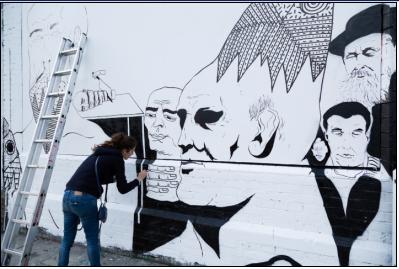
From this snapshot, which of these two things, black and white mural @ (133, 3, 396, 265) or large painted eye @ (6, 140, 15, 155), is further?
large painted eye @ (6, 140, 15, 155)

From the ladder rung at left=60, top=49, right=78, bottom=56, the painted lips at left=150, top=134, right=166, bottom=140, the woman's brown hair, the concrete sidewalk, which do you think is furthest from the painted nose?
the concrete sidewalk

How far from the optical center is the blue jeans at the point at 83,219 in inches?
125

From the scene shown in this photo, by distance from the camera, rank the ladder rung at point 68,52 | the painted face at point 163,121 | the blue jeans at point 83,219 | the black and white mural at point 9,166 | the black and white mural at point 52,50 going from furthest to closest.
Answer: the black and white mural at point 9,166, the black and white mural at point 52,50, the ladder rung at point 68,52, the painted face at point 163,121, the blue jeans at point 83,219

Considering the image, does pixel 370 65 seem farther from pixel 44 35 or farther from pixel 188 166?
pixel 44 35

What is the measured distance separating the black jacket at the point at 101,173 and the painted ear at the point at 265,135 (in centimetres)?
127

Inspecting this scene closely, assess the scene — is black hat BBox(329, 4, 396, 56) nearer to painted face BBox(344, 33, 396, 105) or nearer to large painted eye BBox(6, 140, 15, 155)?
painted face BBox(344, 33, 396, 105)

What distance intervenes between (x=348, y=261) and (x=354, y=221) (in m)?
0.36

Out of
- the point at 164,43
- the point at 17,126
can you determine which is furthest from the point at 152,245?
the point at 17,126

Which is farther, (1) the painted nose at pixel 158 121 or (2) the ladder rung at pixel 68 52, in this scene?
(2) the ladder rung at pixel 68 52

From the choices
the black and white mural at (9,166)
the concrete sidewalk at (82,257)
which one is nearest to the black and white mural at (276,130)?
the concrete sidewalk at (82,257)

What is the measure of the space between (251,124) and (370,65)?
1206 millimetres

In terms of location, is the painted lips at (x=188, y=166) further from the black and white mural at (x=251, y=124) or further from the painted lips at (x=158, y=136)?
the painted lips at (x=158, y=136)

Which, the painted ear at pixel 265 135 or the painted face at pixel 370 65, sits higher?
the painted face at pixel 370 65

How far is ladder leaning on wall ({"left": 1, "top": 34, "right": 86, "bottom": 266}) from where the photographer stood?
3.66m
